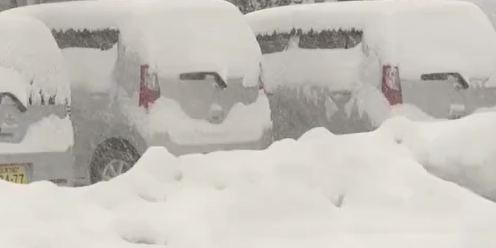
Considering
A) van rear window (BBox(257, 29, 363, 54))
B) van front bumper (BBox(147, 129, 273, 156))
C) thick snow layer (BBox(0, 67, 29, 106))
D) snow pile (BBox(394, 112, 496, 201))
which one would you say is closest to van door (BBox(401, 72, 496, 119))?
van rear window (BBox(257, 29, 363, 54))

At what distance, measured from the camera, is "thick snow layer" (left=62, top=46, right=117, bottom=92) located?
31.0 feet

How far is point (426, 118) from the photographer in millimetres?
9789

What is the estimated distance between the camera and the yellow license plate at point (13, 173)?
25.8 ft

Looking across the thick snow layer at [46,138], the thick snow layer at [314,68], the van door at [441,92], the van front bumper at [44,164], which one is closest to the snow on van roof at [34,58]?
the thick snow layer at [46,138]

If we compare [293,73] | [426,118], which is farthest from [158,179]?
[293,73]

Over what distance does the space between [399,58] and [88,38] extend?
3.20 m

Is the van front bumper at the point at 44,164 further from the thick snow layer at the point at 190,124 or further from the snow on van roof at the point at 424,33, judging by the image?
the snow on van roof at the point at 424,33

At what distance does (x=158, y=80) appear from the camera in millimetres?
9062

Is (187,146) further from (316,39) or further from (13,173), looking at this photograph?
(316,39)

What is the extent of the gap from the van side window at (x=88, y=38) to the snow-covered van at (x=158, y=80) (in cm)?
1

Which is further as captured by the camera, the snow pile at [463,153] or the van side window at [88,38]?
the van side window at [88,38]

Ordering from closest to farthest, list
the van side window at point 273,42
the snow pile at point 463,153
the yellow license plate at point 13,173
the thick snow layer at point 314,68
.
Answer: the snow pile at point 463,153, the yellow license plate at point 13,173, the thick snow layer at point 314,68, the van side window at point 273,42

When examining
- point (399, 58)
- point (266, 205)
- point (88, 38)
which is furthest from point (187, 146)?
point (266, 205)

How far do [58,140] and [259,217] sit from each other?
132 inches
